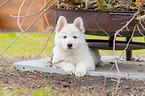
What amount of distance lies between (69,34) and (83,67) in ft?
1.52

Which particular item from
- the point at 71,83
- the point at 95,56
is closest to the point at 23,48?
the point at 95,56

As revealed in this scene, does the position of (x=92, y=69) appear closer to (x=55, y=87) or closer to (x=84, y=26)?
(x=84, y=26)

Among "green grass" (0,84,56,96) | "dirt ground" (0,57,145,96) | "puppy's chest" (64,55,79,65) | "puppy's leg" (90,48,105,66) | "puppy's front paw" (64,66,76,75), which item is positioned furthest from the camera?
Result: "puppy's leg" (90,48,105,66)

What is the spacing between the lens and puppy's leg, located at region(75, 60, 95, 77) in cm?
345

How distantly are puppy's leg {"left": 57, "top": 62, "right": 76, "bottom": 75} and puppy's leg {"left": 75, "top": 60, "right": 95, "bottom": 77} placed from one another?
0.22 ft

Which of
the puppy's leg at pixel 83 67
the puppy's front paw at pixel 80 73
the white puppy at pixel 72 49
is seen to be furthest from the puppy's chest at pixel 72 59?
the puppy's front paw at pixel 80 73

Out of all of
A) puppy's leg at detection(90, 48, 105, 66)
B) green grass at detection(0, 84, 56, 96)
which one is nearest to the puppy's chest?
puppy's leg at detection(90, 48, 105, 66)

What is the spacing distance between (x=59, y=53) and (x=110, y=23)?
32.4 inches

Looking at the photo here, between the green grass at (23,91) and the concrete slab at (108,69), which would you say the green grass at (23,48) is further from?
the green grass at (23,91)

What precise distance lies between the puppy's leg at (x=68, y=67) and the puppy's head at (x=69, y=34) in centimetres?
23

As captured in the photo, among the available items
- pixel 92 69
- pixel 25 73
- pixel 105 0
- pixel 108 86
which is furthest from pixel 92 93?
pixel 105 0

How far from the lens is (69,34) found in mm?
3533

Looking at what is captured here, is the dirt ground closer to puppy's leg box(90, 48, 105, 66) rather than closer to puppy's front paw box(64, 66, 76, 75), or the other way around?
puppy's front paw box(64, 66, 76, 75)

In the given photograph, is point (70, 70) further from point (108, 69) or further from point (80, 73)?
point (108, 69)
